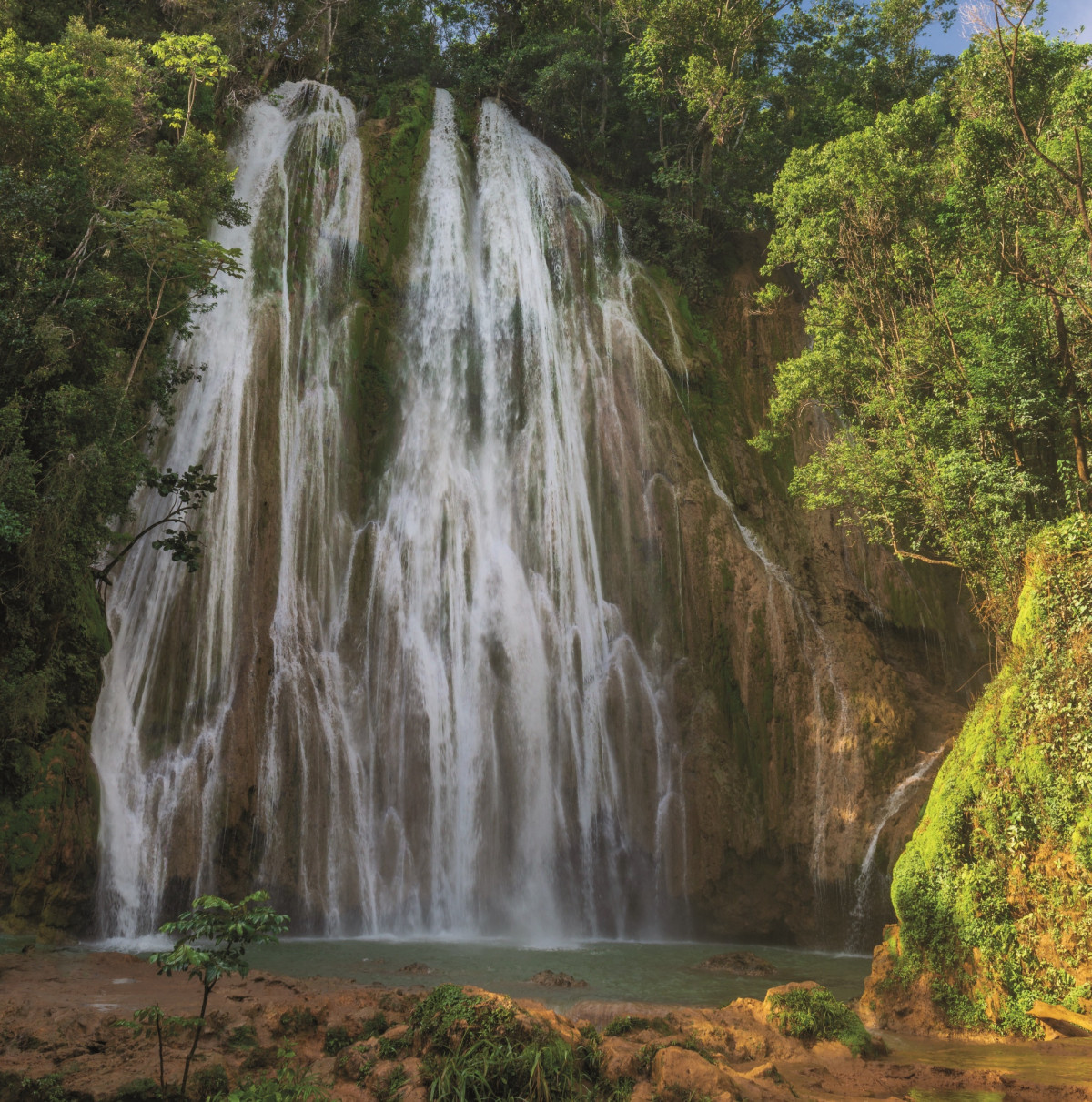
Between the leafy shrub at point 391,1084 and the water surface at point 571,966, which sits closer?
the leafy shrub at point 391,1084

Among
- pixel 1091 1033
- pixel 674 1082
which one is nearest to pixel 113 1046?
pixel 674 1082

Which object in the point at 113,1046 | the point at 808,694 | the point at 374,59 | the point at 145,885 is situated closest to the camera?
the point at 113,1046

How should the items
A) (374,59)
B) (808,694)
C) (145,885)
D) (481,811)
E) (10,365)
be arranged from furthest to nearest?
(374,59)
(808,694)
(481,811)
(145,885)
(10,365)

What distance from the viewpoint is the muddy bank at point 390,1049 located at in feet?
18.2

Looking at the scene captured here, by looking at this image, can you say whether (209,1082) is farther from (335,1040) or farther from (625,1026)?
(625,1026)

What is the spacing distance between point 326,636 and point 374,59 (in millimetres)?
20812

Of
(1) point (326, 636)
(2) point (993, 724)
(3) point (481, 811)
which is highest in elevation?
(1) point (326, 636)

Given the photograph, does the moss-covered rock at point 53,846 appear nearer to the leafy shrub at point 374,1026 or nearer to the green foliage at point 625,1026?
the leafy shrub at point 374,1026

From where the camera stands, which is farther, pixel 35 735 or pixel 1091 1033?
pixel 35 735

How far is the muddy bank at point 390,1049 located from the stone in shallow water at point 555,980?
1.69 metres

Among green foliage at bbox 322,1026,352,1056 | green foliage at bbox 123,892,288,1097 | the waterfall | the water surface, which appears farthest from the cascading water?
green foliage at bbox 123,892,288,1097

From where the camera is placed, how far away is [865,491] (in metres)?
14.9

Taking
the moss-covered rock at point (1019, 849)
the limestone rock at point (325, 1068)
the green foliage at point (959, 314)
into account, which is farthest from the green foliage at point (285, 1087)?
the green foliage at point (959, 314)

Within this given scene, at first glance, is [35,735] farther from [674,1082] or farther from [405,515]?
[674,1082]
